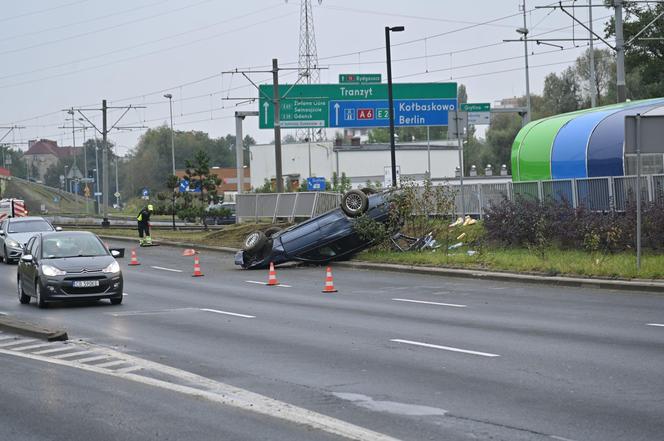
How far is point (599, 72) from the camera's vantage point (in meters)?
95.6

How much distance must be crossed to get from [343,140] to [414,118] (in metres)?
45.7

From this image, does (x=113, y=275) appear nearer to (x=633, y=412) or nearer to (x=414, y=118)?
(x=633, y=412)

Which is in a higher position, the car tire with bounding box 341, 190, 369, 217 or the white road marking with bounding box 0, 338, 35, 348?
the car tire with bounding box 341, 190, 369, 217

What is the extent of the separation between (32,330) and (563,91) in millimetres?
89391

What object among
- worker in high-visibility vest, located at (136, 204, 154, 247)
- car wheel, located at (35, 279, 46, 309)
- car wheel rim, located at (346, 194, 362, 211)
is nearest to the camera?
car wheel, located at (35, 279, 46, 309)

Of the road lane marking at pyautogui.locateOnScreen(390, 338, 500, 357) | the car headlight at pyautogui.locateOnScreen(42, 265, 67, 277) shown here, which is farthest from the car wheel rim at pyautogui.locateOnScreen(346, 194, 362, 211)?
the road lane marking at pyautogui.locateOnScreen(390, 338, 500, 357)

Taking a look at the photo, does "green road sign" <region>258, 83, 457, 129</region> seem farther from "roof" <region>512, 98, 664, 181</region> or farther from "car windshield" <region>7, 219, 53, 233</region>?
"roof" <region>512, 98, 664, 181</region>

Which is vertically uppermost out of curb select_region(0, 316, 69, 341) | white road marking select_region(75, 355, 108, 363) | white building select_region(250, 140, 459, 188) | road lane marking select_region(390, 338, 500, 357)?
white building select_region(250, 140, 459, 188)

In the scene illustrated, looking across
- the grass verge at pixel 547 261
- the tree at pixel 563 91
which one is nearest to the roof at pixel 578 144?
the grass verge at pixel 547 261

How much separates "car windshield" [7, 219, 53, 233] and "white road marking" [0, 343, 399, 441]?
24283 millimetres

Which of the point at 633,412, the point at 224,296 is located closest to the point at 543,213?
the point at 224,296

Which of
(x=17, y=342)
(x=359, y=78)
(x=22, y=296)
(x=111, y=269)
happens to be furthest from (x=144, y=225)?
(x=17, y=342)

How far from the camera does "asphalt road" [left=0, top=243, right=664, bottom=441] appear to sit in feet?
29.3

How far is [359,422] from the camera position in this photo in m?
8.71
